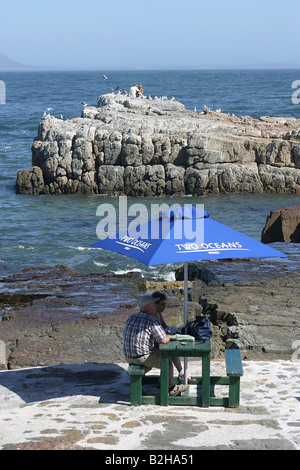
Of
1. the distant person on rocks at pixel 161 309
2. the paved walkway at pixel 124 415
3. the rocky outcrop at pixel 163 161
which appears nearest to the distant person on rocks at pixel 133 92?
the rocky outcrop at pixel 163 161

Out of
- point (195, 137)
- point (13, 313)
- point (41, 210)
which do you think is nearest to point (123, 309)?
point (13, 313)

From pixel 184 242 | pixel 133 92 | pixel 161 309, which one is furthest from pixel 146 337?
pixel 133 92

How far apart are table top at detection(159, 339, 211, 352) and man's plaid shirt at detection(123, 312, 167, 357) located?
0.12 meters

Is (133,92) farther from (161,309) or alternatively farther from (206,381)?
(206,381)

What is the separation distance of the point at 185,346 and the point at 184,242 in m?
1.11

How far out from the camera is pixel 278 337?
400 inches

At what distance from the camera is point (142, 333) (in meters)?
7.66

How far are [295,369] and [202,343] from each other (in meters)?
1.89

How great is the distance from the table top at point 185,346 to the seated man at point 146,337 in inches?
2.4

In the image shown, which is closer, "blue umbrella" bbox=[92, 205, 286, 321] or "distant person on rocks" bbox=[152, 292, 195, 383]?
"blue umbrella" bbox=[92, 205, 286, 321]

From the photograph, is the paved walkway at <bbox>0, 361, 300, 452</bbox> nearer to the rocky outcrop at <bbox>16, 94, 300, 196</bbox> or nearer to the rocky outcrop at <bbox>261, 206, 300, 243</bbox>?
the rocky outcrop at <bbox>261, 206, 300, 243</bbox>

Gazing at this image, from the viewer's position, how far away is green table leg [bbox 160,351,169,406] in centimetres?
758

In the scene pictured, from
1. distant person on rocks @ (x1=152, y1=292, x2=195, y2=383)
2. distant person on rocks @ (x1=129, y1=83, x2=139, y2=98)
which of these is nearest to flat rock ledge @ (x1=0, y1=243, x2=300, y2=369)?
distant person on rocks @ (x1=152, y1=292, x2=195, y2=383)
